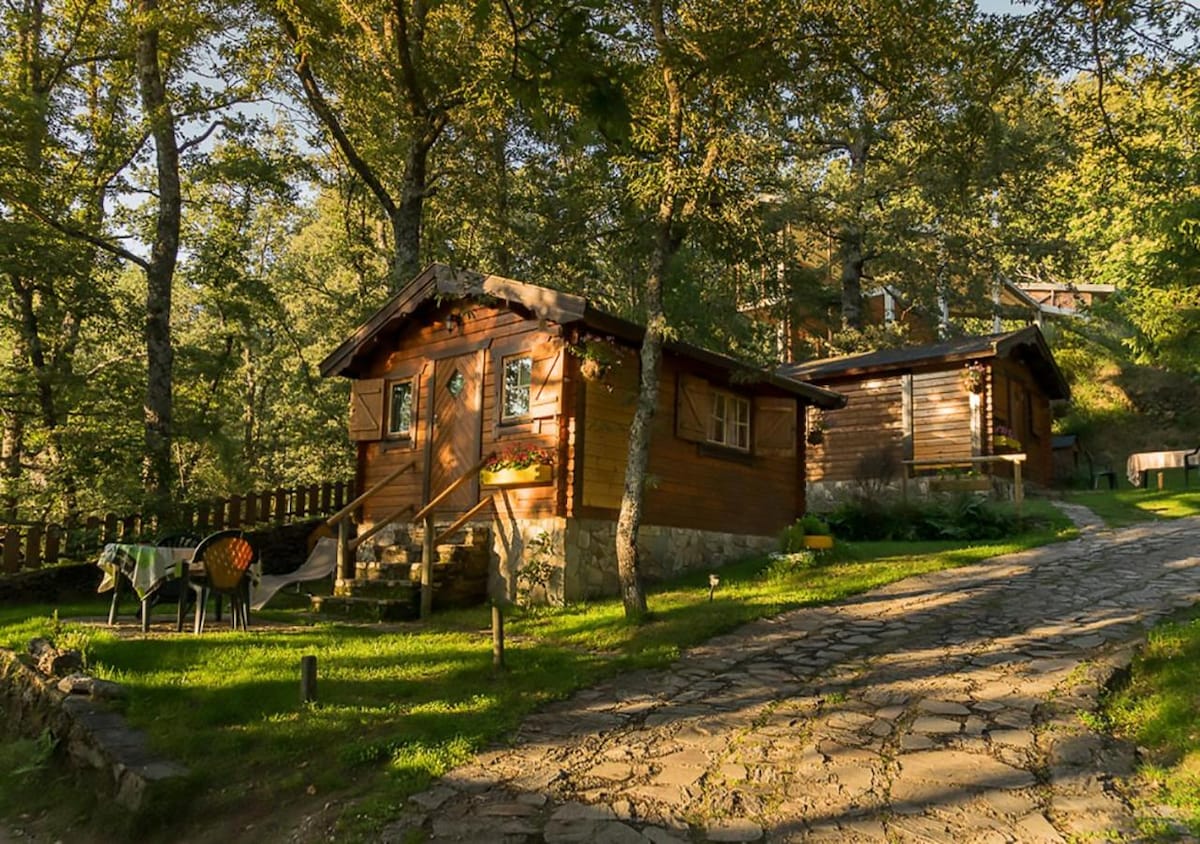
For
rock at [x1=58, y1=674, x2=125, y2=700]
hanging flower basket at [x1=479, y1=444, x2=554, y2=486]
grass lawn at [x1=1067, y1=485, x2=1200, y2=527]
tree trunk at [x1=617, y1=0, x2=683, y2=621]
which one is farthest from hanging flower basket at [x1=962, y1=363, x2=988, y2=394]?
rock at [x1=58, y1=674, x2=125, y2=700]

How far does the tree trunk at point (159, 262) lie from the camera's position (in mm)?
14453

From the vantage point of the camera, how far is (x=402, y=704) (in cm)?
590

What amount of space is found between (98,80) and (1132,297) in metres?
29.3

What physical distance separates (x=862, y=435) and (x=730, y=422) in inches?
312

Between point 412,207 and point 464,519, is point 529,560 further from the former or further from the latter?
point 412,207

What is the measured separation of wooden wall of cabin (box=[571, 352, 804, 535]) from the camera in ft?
36.2

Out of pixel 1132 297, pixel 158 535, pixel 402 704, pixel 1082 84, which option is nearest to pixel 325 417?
pixel 158 535

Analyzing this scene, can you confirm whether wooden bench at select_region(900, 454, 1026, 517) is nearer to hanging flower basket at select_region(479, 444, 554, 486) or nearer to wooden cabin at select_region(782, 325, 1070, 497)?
wooden cabin at select_region(782, 325, 1070, 497)

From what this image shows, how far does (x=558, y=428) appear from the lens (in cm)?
1091

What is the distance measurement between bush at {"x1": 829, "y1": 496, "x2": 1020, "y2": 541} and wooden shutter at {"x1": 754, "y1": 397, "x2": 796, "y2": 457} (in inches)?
120

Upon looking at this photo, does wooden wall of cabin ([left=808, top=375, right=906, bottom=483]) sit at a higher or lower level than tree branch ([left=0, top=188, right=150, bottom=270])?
lower

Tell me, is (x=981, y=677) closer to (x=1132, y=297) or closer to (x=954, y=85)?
(x=954, y=85)

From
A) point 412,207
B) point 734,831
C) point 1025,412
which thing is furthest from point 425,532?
point 1025,412

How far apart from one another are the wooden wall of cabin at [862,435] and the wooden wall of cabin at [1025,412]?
2.15m
